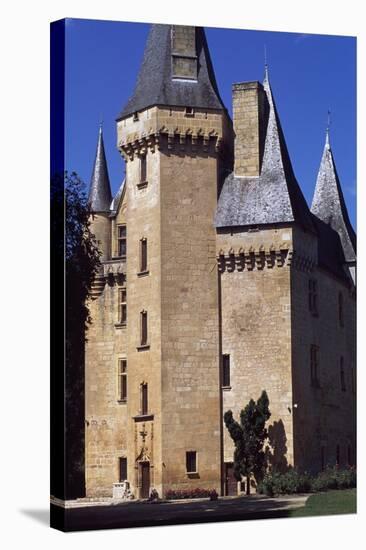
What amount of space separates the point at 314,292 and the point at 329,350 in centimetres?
188

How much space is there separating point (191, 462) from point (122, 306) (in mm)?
4405

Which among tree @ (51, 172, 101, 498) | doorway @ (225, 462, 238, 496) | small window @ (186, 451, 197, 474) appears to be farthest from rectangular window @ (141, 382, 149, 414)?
tree @ (51, 172, 101, 498)

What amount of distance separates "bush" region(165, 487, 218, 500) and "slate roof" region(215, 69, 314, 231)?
23.0ft

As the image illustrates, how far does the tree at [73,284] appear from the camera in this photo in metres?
29.2

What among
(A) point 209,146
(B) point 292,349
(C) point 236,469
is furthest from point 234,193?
(C) point 236,469

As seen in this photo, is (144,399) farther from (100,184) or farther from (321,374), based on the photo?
(100,184)

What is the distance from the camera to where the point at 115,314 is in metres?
34.6

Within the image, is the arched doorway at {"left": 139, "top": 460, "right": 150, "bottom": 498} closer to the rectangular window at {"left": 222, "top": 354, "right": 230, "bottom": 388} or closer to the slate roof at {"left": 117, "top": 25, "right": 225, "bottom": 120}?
the rectangular window at {"left": 222, "top": 354, "right": 230, "bottom": 388}

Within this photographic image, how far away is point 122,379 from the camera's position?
115 feet

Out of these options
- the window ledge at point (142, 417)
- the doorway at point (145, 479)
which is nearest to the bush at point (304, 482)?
the doorway at point (145, 479)

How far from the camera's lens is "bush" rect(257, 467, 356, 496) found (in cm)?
3309

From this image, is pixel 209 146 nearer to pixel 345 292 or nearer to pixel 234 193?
pixel 234 193

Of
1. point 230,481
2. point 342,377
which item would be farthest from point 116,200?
point 342,377

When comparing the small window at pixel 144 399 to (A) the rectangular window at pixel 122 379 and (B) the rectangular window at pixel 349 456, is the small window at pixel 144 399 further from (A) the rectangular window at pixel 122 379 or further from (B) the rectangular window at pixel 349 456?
(B) the rectangular window at pixel 349 456
